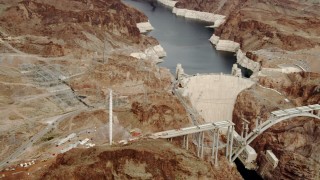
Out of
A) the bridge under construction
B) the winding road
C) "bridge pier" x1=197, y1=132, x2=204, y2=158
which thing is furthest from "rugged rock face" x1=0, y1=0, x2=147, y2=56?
"bridge pier" x1=197, y1=132, x2=204, y2=158

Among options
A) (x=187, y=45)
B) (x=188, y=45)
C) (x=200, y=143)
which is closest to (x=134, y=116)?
(x=200, y=143)

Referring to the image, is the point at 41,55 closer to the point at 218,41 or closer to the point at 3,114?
the point at 3,114

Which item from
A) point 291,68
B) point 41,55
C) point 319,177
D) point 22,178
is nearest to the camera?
point 22,178

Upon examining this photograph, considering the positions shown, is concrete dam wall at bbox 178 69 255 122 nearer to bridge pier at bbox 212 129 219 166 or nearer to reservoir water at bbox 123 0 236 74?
bridge pier at bbox 212 129 219 166

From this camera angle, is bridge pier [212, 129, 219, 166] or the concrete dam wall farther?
the concrete dam wall

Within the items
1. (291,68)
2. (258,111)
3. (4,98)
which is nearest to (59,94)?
(4,98)

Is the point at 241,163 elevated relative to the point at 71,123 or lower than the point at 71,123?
lower
